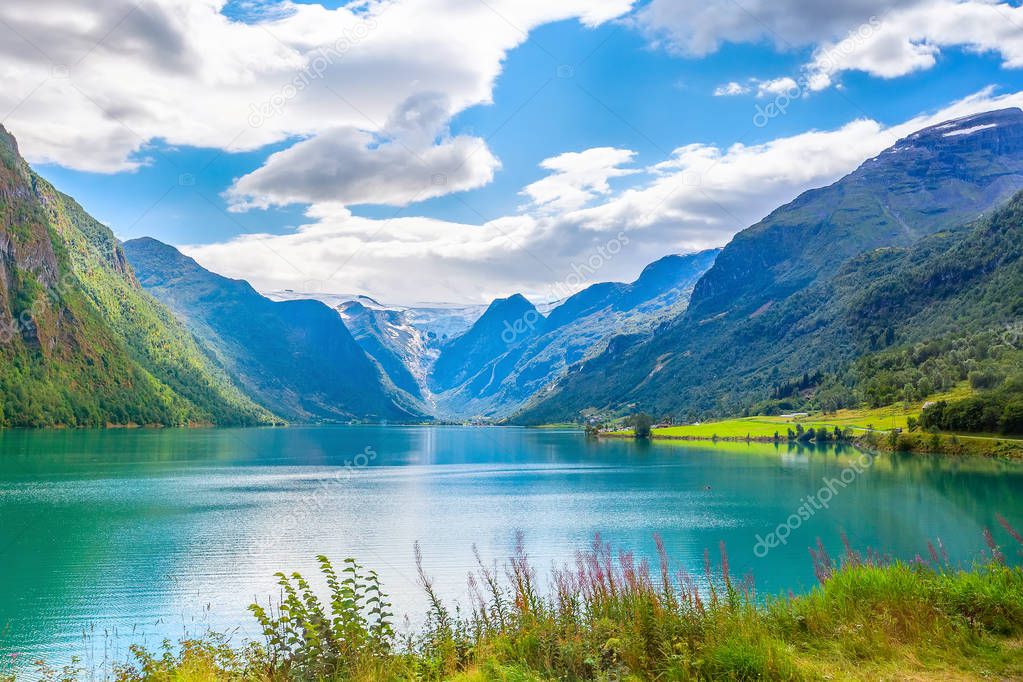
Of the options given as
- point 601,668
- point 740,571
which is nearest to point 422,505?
point 740,571

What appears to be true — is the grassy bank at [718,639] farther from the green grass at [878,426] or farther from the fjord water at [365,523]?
the green grass at [878,426]

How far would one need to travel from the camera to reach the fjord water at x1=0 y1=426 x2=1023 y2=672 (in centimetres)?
3077

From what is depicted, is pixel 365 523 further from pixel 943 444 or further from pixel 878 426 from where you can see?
pixel 878 426

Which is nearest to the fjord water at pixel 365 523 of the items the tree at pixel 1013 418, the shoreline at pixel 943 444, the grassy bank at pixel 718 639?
the shoreline at pixel 943 444

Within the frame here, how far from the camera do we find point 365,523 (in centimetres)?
5528

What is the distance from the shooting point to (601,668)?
11828mm

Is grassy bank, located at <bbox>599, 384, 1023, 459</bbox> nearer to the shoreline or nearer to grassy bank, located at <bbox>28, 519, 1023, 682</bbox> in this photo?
the shoreline

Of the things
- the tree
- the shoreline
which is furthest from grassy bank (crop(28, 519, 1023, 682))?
the tree

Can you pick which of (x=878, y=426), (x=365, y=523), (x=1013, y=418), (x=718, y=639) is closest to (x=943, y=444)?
(x=1013, y=418)

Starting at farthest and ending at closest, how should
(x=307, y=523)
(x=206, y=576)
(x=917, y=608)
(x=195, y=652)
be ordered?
(x=307, y=523) → (x=206, y=576) → (x=195, y=652) → (x=917, y=608)

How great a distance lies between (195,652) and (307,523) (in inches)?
1594

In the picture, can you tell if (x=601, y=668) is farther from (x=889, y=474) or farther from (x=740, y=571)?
(x=889, y=474)

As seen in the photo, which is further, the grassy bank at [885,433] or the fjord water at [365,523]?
the grassy bank at [885,433]

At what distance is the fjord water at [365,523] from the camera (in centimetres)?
Result: 3077
